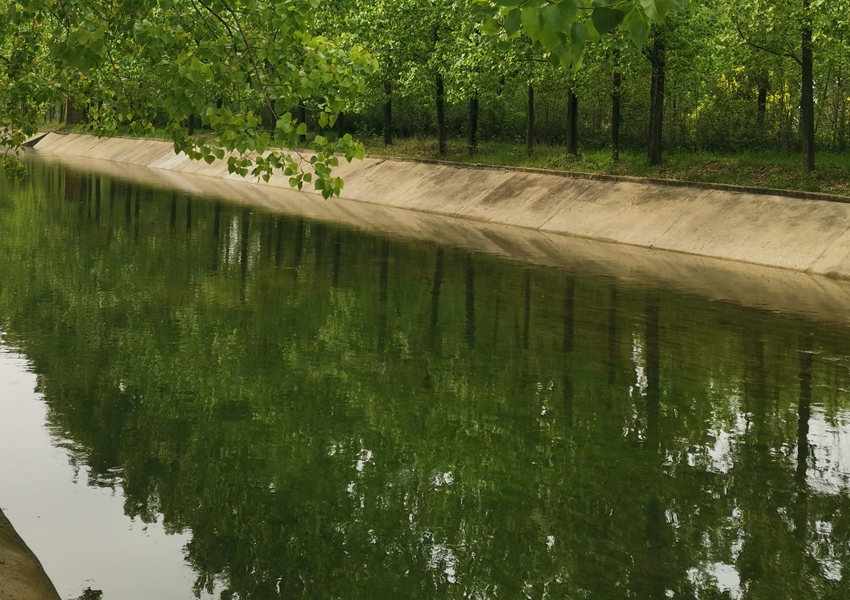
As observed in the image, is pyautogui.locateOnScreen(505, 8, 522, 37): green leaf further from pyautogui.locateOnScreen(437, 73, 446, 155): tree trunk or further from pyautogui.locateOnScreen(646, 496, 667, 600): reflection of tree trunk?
pyautogui.locateOnScreen(437, 73, 446, 155): tree trunk

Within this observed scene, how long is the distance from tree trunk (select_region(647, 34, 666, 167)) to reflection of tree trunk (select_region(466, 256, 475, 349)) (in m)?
12.2

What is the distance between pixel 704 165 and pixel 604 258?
393 inches

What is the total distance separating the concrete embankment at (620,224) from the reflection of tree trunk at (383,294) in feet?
9.08

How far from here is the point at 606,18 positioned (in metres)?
4.49

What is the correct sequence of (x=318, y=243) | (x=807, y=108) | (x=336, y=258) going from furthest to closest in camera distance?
(x=807, y=108), (x=318, y=243), (x=336, y=258)

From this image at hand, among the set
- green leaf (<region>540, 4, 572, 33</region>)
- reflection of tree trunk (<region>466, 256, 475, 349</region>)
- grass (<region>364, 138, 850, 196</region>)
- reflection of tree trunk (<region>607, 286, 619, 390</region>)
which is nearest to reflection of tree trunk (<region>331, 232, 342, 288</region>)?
reflection of tree trunk (<region>466, 256, 475, 349</region>)

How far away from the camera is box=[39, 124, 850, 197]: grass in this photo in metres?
29.8

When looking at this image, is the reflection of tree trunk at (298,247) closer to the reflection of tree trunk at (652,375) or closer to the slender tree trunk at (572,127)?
the reflection of tree trunk at (652,375)

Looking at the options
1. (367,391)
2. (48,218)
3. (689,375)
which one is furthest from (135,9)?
(48,218)

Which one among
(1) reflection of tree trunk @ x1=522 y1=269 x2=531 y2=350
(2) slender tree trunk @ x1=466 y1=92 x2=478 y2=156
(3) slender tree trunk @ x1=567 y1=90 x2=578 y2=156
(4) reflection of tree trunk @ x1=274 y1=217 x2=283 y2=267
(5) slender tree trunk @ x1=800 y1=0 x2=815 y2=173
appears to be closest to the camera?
(1) reflection of tree trunk @ x1=522 y1=269 x2=531 y2=350

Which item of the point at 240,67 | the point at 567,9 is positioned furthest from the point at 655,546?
the point at 567,9

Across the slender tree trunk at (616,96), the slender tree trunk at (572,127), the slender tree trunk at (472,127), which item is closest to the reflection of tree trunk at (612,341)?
the slender tree trunk at (616,96)

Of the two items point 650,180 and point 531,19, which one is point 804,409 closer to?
point 531,19

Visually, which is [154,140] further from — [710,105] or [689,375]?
[689,375]
